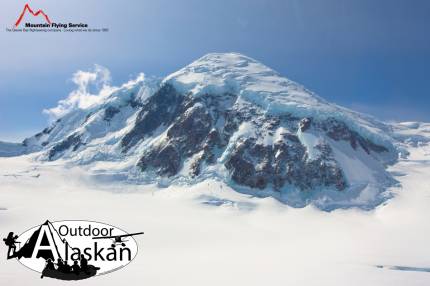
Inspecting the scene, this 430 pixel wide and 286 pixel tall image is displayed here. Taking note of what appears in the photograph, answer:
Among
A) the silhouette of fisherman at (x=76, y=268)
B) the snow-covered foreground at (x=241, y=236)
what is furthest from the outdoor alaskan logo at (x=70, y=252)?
the snow-covered foreground at (x=241, y=236)

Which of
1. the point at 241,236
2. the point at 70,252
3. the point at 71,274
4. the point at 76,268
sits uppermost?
the point at 70,252

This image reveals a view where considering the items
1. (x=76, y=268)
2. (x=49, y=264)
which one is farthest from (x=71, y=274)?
(x=49, y=264)

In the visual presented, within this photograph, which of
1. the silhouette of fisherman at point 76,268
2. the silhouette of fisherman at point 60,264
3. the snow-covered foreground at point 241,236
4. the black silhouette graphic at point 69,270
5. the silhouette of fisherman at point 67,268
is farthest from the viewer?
the snow-covered foreground at point 241,236

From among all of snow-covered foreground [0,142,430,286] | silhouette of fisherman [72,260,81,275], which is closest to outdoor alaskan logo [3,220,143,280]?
silhouette of fisherman [72,260,81,275]

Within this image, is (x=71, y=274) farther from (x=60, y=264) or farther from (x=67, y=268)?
(x=60, y=264)

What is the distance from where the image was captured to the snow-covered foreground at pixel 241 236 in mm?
90375

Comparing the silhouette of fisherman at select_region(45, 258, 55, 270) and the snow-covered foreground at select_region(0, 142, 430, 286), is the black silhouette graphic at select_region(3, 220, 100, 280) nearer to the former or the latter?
the silhouette of fisherman at select_region(45, 258, 55, 270)

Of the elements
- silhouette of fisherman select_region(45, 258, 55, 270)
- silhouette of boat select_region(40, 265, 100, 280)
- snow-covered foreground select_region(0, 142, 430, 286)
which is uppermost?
silhouette of fisherman select_region(45, 258, 55, 270)

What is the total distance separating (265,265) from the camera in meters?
101

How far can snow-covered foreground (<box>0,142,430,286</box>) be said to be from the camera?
90.4m

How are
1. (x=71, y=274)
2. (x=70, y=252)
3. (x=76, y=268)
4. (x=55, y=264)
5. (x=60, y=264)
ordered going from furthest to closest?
1. (x=76, y=268)
2. (x=70, y=252)
3. (x=71, y=274)
4. (x=55, y=264)
5. (x=60, y=264)

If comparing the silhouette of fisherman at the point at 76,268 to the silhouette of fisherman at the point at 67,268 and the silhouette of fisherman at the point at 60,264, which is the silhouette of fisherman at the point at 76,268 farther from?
the silhouette of fisherman at the point at 60,264

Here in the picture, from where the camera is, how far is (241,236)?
139625mm

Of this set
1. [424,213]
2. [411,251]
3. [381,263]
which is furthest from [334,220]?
[381,263]
